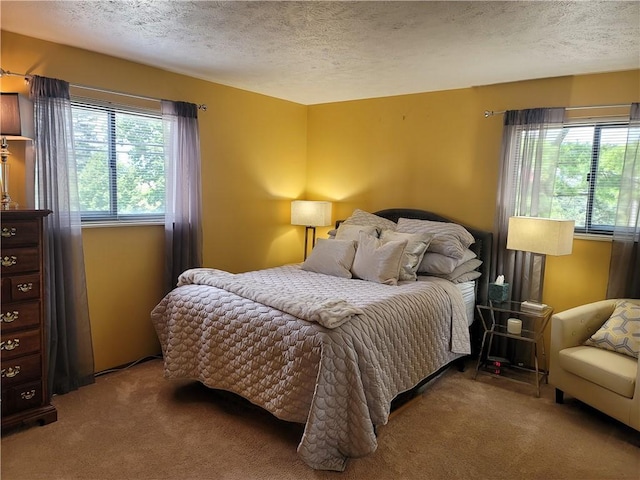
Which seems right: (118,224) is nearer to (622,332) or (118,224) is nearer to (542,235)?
(542,235)

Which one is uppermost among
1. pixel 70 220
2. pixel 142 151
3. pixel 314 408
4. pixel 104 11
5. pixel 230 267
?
pixel 104 11

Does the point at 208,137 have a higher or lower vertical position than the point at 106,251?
higher

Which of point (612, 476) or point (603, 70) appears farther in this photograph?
point (603, 70)

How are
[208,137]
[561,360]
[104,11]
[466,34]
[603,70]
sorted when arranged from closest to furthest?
1. [104,11]
2. [466,34]
3. [561,360]
4. [603,70]
5. [208,137]

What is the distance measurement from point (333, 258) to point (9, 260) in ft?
7.09

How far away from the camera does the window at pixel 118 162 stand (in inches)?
124

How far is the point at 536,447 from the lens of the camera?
8.12 feet

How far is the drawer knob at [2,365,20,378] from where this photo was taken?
8.04 ft

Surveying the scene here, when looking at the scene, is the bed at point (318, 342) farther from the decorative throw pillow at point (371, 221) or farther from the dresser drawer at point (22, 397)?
the dresser drawer at point (22, 397)

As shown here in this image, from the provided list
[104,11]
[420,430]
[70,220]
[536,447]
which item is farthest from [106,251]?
[536,447]

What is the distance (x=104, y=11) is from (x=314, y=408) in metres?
2.35

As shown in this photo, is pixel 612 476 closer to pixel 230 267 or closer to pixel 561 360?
pixel 561 360

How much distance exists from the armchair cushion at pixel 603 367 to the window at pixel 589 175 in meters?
1.04

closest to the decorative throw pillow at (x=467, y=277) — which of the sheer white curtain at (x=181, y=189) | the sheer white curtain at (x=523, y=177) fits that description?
the sheer white curtain at (x=523, y=177)
